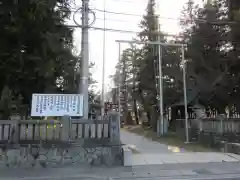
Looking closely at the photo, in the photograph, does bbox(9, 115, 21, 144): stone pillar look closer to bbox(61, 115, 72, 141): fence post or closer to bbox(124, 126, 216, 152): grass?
bbox(61, 115, 72, 141): fence post

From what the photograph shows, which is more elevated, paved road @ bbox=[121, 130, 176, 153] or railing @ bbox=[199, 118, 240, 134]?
railing @ bbox=[199, 118, 240, 134]

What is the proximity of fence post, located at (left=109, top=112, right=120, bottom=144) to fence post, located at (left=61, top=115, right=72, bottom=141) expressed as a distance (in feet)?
5.08

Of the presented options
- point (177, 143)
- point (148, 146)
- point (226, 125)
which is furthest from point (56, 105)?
point (177, 143)

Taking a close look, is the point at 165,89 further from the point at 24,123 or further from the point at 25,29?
the point at 24,123

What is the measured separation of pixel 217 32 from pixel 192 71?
3.96 meters

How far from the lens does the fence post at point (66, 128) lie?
11203 millimetres

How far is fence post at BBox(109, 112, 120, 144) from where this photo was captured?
1152cm

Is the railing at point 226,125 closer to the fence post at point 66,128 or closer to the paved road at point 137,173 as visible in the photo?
the paved road at point 137,173

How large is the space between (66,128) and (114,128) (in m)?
1.81

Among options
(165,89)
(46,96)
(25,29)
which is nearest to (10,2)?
(25,29)

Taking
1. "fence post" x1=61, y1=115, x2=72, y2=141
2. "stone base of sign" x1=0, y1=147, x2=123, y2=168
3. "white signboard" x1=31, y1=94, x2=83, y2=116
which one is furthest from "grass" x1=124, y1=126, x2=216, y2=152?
"fence post" x1=61, y1=115, x2=72, y2=141

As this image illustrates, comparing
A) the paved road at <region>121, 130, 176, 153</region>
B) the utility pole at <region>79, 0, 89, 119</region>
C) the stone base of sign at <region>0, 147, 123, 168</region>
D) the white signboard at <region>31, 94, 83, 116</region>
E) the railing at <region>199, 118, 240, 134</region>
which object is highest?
the utility pole at <region>79, 0, 89, 119</region>

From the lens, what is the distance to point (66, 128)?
11242 mm

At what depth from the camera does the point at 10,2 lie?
13.8 meters
